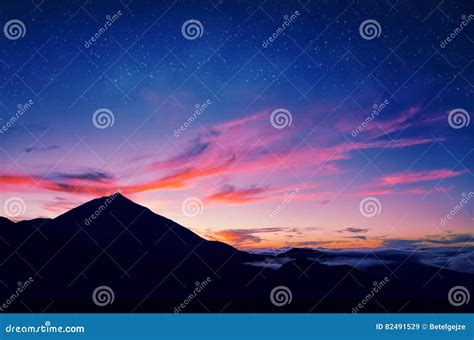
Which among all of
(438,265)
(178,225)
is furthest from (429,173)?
(178,225)

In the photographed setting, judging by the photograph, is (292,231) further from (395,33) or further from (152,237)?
(395,33)

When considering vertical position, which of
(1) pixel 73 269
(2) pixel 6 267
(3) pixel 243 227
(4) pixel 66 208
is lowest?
(2) pixel 6 267

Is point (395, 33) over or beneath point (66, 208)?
over

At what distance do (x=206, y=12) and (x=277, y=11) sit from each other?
2.79ft

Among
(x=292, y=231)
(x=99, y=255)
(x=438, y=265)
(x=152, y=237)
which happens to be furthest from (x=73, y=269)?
(x=438, y=265)

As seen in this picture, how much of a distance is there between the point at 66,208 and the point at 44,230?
0.49 metres

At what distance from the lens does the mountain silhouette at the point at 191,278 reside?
18.6 ft

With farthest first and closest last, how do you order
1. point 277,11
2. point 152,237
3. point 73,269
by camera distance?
point 152,237
point 73,269
point 277,11

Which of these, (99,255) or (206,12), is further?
(99,255)

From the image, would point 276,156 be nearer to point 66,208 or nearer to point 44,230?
point 66,208

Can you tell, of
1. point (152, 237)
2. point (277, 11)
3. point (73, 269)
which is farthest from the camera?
point (152, 237)

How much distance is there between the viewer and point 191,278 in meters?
6.00

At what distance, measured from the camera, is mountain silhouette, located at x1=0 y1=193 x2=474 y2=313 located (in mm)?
5680

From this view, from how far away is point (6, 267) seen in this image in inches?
233
